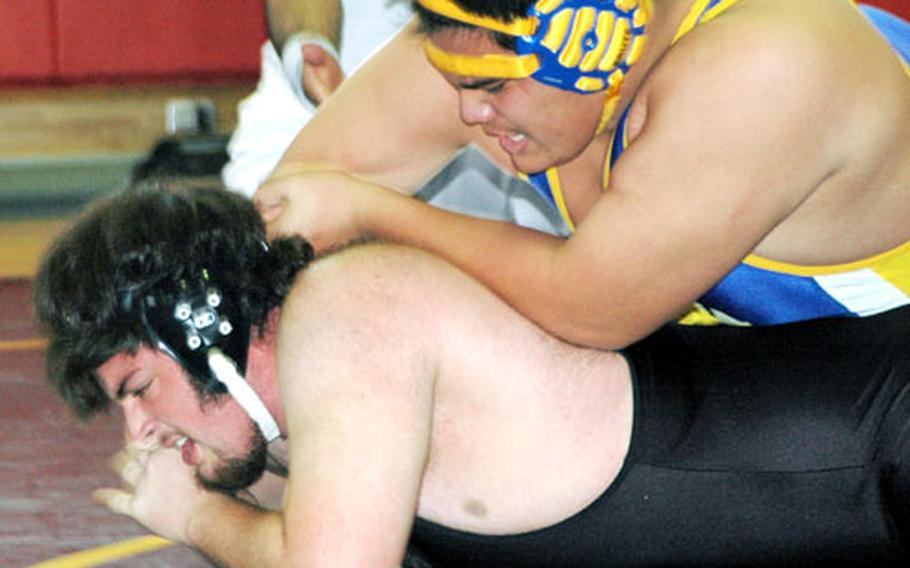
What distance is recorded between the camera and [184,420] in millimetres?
2273

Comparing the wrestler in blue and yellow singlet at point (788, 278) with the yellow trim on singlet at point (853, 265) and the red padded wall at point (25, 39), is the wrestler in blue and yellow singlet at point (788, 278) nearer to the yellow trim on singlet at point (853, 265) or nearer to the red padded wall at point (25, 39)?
the yellow trim on singlet at point (853, 265)

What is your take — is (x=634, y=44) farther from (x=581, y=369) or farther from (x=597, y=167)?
(x=581, y=369)

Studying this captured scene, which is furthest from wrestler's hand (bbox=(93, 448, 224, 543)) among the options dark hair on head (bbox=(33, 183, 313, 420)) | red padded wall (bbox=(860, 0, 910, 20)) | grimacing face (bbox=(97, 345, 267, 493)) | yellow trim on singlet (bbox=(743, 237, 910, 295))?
red padded wall (bbox=(860, 0, 910, 20))

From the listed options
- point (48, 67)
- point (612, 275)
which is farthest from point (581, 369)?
point (48, 67)

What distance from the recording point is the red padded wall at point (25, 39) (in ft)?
22.0

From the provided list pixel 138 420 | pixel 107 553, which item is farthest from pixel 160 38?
pixel 138 420

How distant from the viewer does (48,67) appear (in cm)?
683

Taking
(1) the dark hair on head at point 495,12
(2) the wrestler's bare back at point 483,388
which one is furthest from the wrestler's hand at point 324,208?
(1) the dark hair on head at point 495,12

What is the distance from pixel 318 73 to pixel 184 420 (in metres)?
A: 1.61

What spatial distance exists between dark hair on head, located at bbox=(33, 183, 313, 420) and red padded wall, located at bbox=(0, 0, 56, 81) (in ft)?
15.0

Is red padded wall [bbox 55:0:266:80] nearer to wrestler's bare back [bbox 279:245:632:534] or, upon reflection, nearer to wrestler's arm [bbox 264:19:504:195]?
wrestler's arm [bbox 264:19:504:195]

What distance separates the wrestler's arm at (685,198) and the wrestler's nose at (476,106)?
0.57 ft

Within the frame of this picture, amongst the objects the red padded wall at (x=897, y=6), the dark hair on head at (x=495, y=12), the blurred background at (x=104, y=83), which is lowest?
the blurred background at (x=104, y=83)

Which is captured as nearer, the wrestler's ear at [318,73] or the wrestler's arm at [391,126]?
the wrestler's arm at [391,126]
